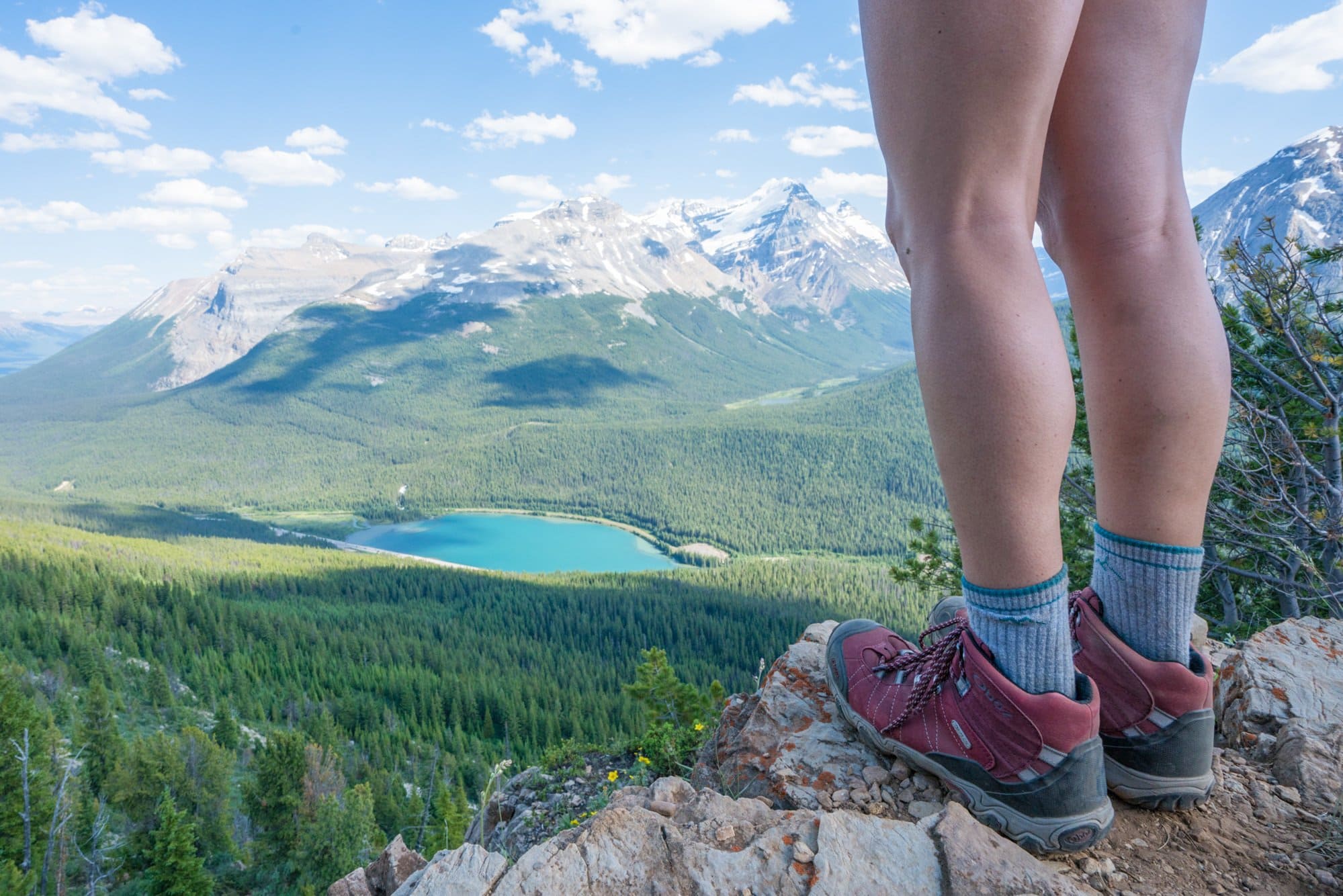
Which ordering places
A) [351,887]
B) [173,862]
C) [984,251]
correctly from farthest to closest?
[173,862] < [351,887] < [984,251]

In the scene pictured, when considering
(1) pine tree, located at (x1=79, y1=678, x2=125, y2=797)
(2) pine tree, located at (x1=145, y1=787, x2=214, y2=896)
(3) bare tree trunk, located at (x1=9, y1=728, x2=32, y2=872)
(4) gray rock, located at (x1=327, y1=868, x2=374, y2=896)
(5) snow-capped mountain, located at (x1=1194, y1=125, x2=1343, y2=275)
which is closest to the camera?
(4) gray rock, located at (x1=327, y1=868, x2=374, y2=896)

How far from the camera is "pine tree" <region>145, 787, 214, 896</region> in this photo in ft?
56.5

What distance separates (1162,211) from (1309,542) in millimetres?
5058

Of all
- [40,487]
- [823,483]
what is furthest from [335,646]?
[40,487]

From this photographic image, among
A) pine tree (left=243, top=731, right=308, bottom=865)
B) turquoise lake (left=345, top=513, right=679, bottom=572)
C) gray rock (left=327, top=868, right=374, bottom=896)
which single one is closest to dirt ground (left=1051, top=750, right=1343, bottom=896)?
gray rock (left=327, top=868, right=374, bottom=896)

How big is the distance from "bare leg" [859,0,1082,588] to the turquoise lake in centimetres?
7843

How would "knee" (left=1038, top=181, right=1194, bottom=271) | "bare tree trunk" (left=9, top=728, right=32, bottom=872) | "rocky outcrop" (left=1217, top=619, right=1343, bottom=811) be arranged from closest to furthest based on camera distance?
"knee" (left=1038, top=181, right=1194, bottom=271) < "rocky outcrop" (left=1217, top=619, right=1343, bottom=811) < "bare tree trunk" (left=9, top=728, right=32, bottom=872)

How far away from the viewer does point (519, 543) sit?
92.8m

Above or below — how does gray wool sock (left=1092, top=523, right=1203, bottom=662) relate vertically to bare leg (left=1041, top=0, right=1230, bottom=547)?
below

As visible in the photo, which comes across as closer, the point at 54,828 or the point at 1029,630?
the point at 1029,630

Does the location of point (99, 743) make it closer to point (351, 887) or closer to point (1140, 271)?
point (351, 887)

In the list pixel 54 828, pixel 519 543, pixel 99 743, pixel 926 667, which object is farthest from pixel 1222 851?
pixel 519 543

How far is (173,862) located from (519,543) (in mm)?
76015

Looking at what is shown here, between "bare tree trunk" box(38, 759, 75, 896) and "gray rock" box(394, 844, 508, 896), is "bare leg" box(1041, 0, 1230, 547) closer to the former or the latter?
"gray rock" box(394, 844, 508, 896)
